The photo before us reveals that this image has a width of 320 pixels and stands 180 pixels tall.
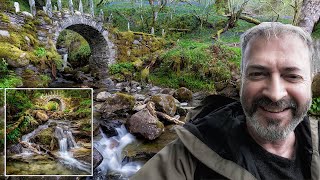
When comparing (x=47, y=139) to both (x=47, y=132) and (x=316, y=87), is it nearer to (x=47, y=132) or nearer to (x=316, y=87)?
(x=47, y=132)

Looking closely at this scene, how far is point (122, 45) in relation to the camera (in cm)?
1812

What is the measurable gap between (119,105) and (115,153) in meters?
2.36

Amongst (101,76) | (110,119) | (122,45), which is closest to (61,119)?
(110,119)

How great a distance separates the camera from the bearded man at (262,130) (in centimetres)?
151

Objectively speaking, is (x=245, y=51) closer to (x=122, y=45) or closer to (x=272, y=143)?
(x=272, y=143)

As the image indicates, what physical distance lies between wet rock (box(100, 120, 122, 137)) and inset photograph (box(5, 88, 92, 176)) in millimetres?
3786

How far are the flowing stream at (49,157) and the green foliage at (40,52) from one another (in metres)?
9.13

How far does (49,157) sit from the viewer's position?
338 centimetres

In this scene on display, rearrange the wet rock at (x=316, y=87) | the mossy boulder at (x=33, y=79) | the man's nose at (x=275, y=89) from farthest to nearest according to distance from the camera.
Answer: the mossy boulder at (x=33, y=79) → the wet rock at (x=316, y=87) → the man's nose at (x=275, y=89)

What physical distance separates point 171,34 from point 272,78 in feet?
70.8

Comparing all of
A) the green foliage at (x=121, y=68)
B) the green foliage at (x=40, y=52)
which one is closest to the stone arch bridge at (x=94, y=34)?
the green foliage at (x=121, y=68)

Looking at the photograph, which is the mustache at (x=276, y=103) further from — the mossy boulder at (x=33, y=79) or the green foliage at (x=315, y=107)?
the mossy boulder at (x=33, y=79)

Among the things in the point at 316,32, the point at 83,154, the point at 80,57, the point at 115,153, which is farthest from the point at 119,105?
the point at 80,57

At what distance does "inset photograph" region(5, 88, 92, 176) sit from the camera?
130 inches
